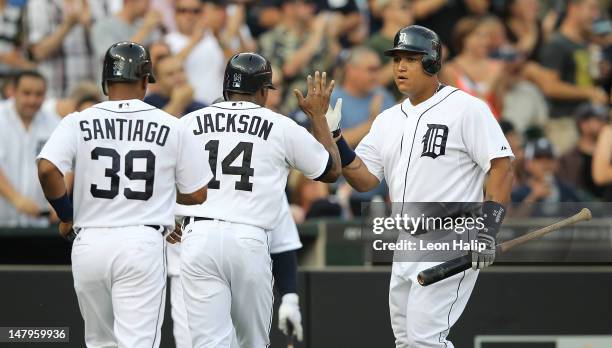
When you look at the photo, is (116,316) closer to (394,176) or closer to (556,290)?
(394,176)

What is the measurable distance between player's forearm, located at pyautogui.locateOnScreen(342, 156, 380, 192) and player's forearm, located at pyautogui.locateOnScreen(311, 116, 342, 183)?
0.65 ft

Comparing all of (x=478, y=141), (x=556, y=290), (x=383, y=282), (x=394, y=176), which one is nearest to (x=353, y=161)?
(x=394, y=176)

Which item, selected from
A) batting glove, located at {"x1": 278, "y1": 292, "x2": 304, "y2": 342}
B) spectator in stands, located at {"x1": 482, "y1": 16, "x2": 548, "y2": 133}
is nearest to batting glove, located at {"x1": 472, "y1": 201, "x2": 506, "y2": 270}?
batting glove, located at {"x1": 278, "y1": 292, "x2": 304, "y2": 342}

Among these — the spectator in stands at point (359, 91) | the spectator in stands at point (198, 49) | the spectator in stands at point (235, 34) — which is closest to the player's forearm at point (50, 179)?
the spectator in stands at point (198, 49)

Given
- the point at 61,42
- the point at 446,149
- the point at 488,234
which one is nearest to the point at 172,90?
the point at 61,42

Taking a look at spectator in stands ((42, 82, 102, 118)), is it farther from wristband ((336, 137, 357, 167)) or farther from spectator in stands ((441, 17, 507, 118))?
spectator in stands ((441, 17, 507, 118))

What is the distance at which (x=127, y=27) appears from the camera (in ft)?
41.7

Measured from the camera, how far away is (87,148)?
6.98 m

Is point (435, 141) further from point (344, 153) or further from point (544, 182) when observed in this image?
point (544, 182)

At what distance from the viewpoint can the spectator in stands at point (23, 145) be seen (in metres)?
10.9

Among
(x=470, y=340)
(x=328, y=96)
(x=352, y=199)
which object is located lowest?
(x=470, y=340)

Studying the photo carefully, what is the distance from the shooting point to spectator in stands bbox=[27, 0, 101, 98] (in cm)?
1262

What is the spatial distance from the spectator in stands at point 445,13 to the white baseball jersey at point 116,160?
7326 mm

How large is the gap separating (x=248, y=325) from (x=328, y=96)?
4.98 feet
